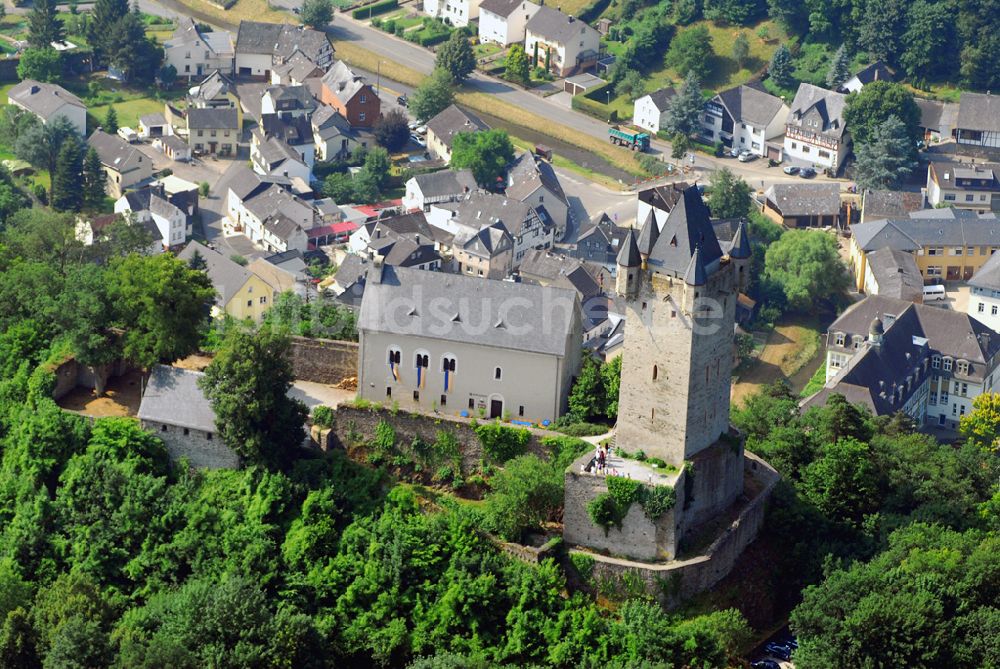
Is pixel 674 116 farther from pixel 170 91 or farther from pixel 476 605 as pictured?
pixel 476 605

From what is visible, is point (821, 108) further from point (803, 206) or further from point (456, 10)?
point (456, 10)

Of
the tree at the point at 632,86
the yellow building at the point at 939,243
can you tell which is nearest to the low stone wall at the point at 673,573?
the yellow building at the point at 939,243

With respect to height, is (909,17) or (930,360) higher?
(909,17)

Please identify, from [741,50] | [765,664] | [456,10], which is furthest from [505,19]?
[765,664]

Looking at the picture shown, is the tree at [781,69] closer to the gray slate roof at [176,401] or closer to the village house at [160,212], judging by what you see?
the village house at [160,212]

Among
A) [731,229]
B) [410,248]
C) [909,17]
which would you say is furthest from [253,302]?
[909,17]
